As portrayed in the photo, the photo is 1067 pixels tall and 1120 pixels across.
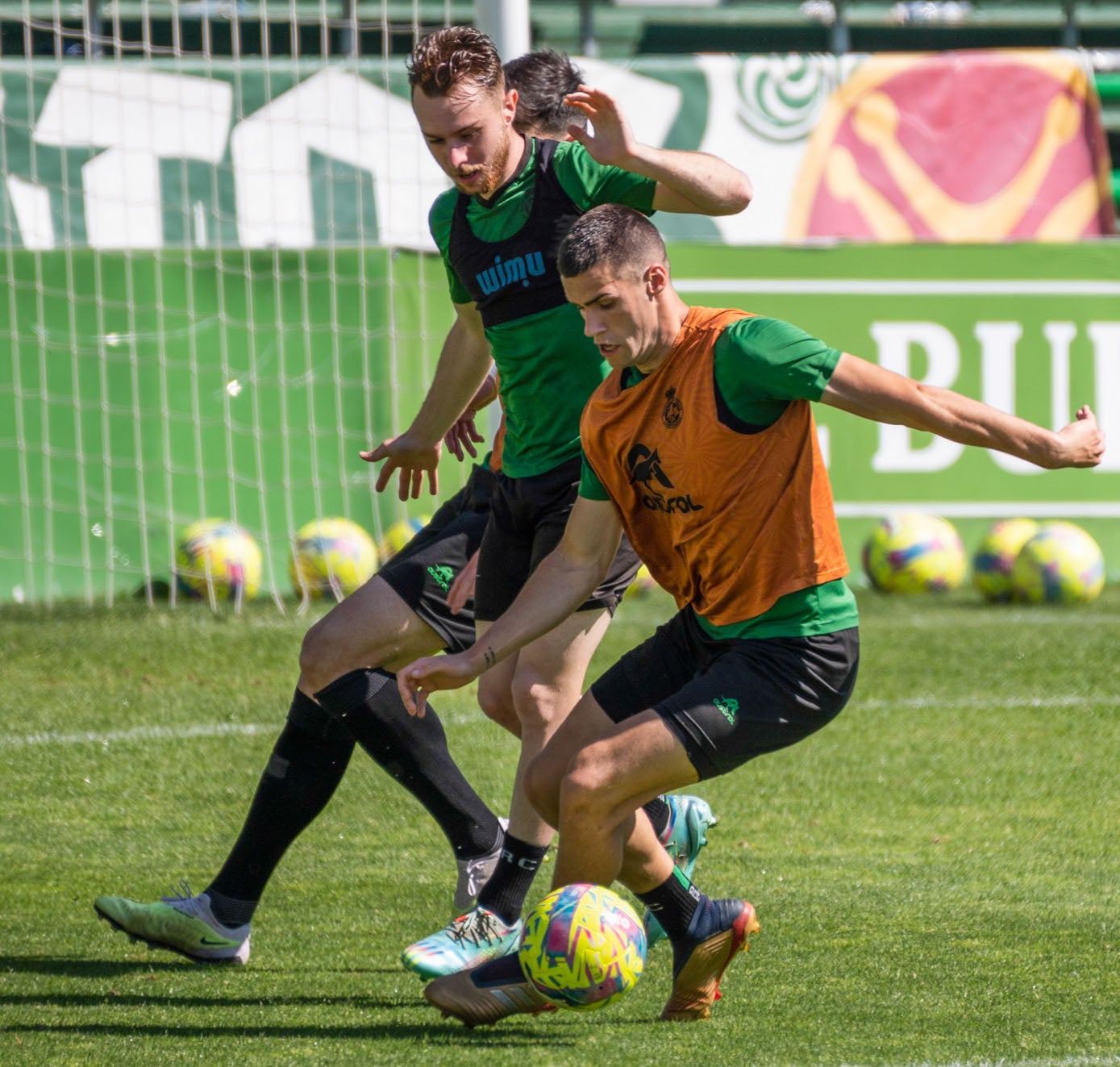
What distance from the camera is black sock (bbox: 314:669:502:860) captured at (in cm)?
447

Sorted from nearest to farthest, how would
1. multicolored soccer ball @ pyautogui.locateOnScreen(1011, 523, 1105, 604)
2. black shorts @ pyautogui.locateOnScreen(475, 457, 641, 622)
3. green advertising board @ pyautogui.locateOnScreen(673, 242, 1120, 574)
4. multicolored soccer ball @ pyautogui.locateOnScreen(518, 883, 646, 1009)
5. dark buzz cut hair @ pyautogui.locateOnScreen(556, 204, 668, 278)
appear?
multicolored soccer ball @ pyautogui.locateOnScreen(518, 883, 646, 1009) → dark buzz cut hair @ pyautogui.locateOnScreen(556, 204, 668, 278) → black shorts @ pyautogui.locateOnScreen(475, 457, 641, 622) → multicolored soccer ball @ pyautogui.locateOnScreen(1011, 523, 1105, 604) → green advertising board @ pyautogui.locateOnScreen(673, 242, 1120, 574)

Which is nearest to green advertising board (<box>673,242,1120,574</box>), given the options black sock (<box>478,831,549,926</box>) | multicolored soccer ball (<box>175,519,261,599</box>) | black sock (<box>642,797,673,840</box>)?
multicolored soccer ball (<box>175,519,261,599</box>)

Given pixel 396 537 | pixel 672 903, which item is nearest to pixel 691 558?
pixel 672 903

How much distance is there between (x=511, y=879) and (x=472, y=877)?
1.20 feet

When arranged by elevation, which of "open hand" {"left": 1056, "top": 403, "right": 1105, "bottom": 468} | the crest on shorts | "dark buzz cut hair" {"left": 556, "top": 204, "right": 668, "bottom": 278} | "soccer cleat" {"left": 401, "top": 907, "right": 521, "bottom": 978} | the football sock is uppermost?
"dark buzz cut hair" {"left": 556, "top": 204, "right": 668, "bottom": 278}

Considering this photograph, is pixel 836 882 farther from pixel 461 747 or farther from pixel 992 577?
pixel 992 577

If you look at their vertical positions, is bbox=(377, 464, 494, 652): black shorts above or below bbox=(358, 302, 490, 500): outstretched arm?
below

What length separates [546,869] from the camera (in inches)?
218

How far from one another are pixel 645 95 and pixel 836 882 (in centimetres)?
945

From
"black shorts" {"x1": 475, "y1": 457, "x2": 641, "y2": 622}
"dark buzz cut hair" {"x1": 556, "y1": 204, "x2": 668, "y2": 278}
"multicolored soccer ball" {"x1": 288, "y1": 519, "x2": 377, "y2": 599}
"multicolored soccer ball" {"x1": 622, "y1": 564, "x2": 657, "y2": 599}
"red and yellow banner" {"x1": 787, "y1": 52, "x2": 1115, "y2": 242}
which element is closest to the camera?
"dark buzz cut hair" {"x1": 556, "y1": 204, "x2": 668, "y2": 278}

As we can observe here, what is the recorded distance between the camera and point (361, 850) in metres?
5.71

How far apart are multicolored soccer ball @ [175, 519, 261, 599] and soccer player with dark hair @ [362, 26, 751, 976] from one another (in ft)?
18.7

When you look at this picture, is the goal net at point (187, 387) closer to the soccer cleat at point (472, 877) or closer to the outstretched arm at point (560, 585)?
the soccer cleat at point (472, 877)

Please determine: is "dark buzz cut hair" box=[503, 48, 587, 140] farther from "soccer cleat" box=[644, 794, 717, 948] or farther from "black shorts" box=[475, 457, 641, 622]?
"soccer cleat" box=[644, 794, 717, 948]
